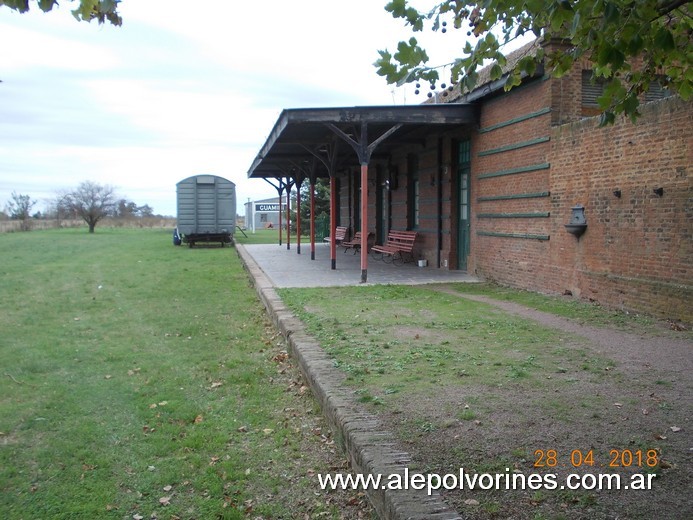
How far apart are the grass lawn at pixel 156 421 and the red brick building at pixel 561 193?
4018 mm

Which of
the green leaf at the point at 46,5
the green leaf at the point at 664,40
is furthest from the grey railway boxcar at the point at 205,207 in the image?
the green leaf at the point at 664,40

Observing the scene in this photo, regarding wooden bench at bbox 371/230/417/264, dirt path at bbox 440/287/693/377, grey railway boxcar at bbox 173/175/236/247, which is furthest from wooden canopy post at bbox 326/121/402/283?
grey railway boxcar at bbox 173/175/236/247

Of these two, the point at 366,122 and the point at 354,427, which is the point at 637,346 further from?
the point at 366,122

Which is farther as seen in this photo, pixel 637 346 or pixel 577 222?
pixel 577 222

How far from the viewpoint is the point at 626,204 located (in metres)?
8.26

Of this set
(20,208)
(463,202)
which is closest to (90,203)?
(20,208)

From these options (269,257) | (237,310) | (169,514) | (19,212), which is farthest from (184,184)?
(19,212)

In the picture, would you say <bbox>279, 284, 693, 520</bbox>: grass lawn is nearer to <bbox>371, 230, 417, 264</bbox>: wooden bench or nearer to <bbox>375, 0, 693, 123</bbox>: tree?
<bbox>375, 0, 693, 123</bbox>: tree

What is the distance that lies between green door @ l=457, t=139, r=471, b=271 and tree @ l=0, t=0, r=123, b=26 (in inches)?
399

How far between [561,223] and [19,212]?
2122 inches

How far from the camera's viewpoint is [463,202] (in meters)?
13.7

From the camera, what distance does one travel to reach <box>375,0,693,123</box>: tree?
3064 mm

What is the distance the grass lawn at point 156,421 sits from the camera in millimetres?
3529

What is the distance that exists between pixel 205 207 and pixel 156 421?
22904mm
